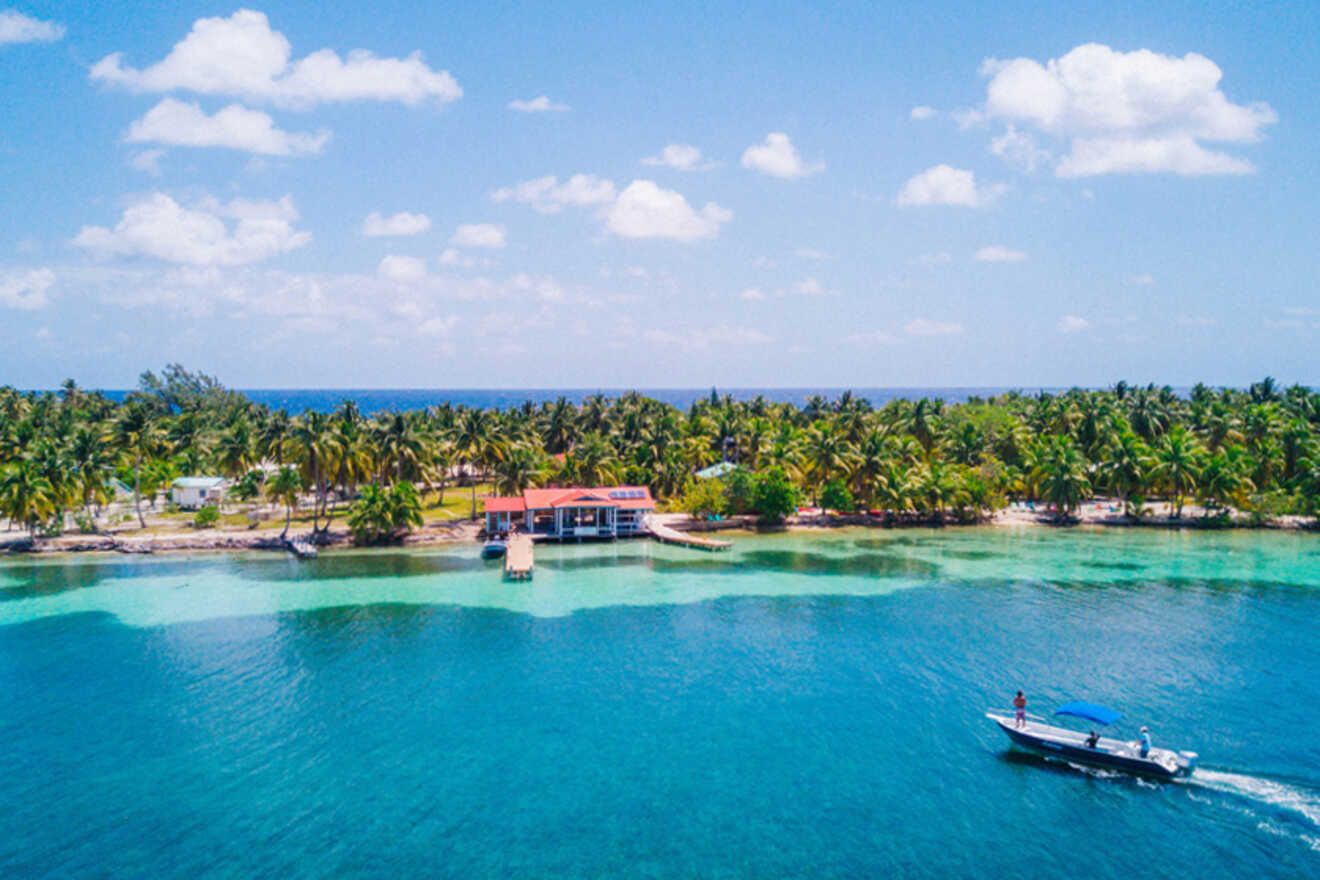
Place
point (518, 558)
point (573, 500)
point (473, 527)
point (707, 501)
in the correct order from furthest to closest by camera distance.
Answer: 1. point (707, 501)
2. point (473, 527)
3. point (573, 500)
4. point (518, 558)

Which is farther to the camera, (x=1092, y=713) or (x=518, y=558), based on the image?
(x=518, y=558)

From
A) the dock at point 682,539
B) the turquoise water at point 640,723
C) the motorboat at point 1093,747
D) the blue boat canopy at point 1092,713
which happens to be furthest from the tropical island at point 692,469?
the blue boat canopy at point 1092,713

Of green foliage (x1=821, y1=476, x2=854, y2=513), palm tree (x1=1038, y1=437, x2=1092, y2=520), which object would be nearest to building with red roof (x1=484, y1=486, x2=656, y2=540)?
green foliage (x1=821, y1=476, x2=854, y2=513)

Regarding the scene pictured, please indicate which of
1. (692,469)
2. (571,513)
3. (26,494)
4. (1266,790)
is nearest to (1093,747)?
(1266,790)

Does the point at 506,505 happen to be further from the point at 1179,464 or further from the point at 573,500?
the point at 1179,464

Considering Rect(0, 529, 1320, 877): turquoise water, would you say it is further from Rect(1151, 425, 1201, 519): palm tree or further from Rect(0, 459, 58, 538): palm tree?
Rect(1151, 425, 1201, 519): palm tree

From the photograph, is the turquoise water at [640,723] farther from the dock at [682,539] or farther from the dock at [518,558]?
the dock at [682,539]
